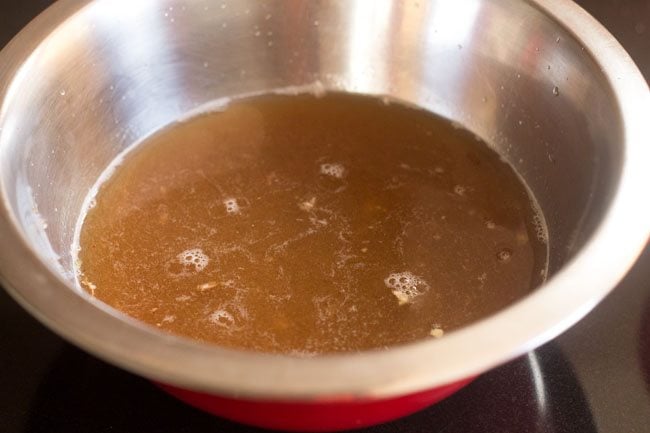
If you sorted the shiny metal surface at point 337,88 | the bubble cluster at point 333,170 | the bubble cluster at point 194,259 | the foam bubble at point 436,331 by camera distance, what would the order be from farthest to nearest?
the bubble cluster at point 333,170 → the bubble cluster at point 194,259 → the foam bubble at point 436,331 → the shiny metal surface at point 337,88

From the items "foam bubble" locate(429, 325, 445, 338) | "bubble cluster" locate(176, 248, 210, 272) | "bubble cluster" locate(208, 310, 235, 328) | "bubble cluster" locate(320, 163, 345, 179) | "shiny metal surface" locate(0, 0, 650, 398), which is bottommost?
"bubble cluster" locate(208, 310, 235, 328)

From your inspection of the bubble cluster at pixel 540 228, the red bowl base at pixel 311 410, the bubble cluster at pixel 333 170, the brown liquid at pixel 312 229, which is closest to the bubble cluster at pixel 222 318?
the brown liquid at pixel 312 229

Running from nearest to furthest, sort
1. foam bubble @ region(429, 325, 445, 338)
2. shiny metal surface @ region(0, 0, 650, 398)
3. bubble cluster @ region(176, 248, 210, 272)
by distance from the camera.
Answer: shiny metal surface @ region(0, 0, 650, 398) → foam bubble @ region(429, 325, 445, 338) → bubble cluster @ region(176, 248, 210, 272)

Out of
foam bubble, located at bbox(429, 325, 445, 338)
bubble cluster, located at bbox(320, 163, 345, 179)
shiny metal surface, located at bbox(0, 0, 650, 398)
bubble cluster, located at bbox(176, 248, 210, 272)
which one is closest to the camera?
shiny metal surface, located at bbox(0, 0, 650, 398)

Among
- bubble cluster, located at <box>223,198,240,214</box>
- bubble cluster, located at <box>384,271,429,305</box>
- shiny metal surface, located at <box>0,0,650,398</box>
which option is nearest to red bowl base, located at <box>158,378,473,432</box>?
shiny metal surface, located at <box>0,0,650,398</box>

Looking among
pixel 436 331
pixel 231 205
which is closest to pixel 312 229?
pixel 231 205

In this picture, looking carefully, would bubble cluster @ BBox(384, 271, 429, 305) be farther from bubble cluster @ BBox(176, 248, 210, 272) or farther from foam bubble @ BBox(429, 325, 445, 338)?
bubble cluster @ BBox(176, 248, 210, 272)

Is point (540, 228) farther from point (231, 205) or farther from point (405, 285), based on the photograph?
point (231, 205)

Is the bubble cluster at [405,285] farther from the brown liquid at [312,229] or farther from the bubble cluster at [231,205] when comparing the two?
the bubble cluster at [231,205]
